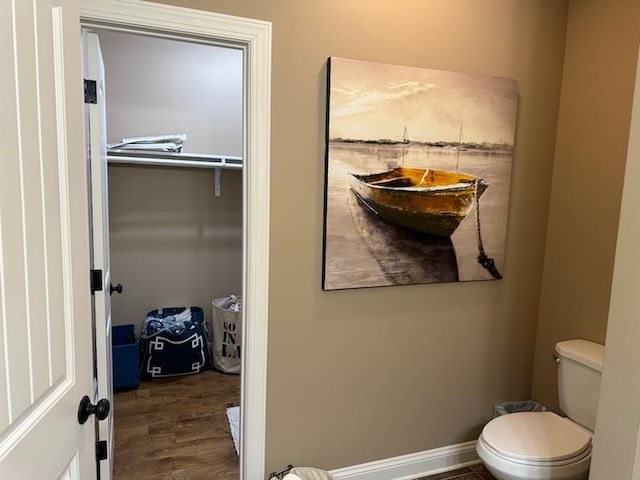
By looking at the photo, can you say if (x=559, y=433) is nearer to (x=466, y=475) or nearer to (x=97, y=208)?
(x=466, y=475)

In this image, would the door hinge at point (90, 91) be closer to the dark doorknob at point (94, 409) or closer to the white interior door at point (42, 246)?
the white interior door at point (42, 246)

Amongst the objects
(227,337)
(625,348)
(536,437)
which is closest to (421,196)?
(625,348)

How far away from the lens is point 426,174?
80.0 inches

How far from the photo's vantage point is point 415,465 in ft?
7.42

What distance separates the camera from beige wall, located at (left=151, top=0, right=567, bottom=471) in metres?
1.84

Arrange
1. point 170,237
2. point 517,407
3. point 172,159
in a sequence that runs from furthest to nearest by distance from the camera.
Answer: point 170,237, point 172,159, point 517,407

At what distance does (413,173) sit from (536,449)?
4.15 feet

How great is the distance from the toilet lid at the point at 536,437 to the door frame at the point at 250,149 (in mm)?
1019

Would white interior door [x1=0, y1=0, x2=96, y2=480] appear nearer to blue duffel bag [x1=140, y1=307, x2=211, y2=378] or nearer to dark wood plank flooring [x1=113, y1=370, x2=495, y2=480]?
dark wood plank flooring [x1=113, y1=370, x2=495, y2=480]

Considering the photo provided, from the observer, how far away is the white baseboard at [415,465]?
7.06 ft

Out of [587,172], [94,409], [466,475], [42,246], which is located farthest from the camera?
[466,475]

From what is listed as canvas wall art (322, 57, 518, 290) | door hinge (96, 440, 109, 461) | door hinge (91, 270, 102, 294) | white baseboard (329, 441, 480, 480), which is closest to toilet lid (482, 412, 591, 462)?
white baseboard (329, 441, 480, 480)

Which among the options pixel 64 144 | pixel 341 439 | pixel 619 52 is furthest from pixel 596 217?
pixel 64 144

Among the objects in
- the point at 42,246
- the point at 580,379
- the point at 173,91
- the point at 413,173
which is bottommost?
the point at 580,379
